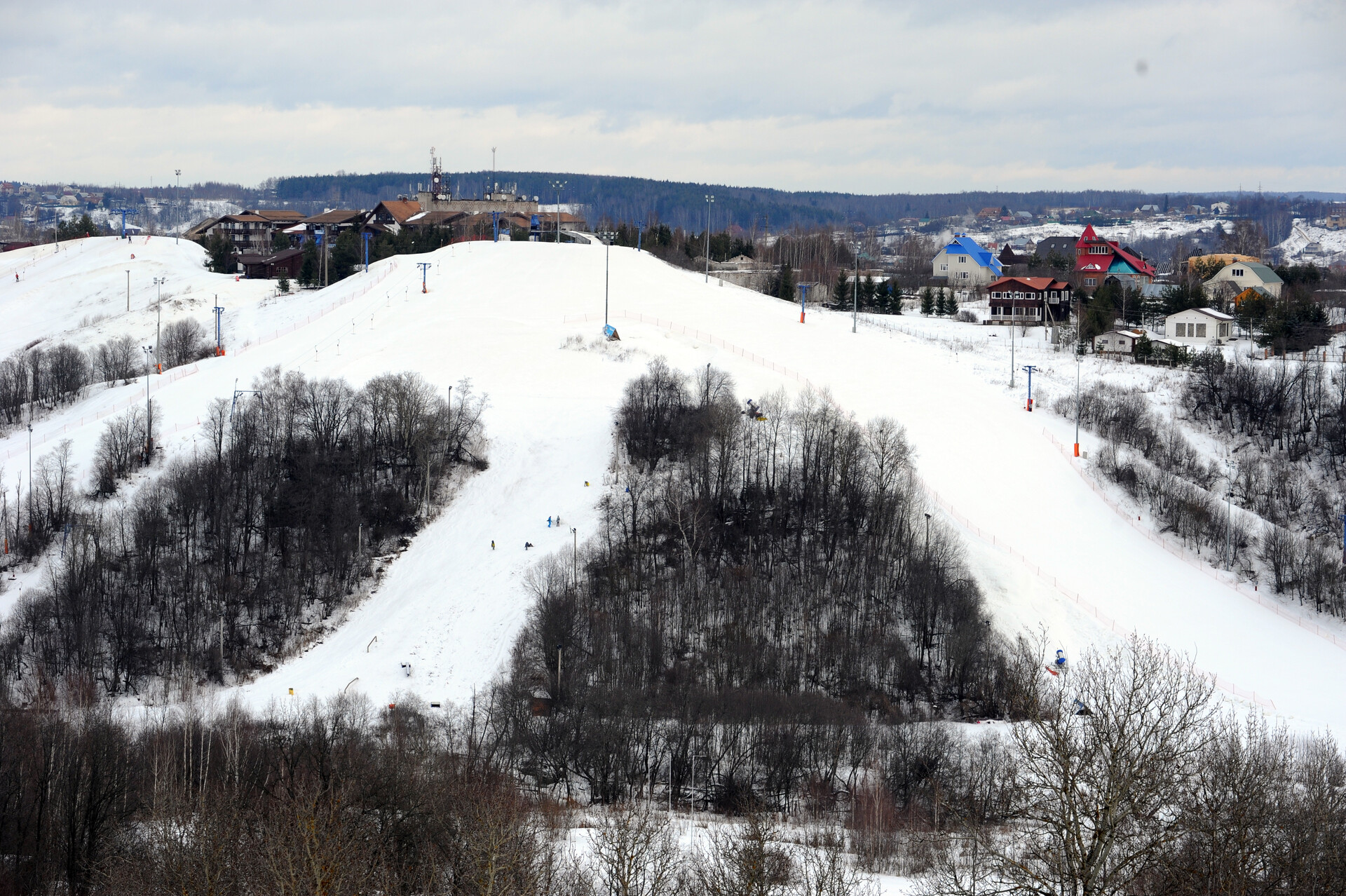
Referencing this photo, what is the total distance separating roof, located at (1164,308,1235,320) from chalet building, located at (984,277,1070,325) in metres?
7.98

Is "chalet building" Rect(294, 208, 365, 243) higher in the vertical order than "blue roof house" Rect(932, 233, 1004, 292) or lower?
higher

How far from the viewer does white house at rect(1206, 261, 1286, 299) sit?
94250 millimetres

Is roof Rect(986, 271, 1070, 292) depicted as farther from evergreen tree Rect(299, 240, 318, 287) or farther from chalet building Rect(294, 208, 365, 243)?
chalet building Rect(294, 208, 365, 243)

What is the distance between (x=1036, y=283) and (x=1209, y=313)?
42.1ft

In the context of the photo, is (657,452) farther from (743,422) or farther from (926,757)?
(926,757)

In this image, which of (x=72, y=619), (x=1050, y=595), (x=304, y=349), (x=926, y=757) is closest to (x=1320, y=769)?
(x=926, y=757)

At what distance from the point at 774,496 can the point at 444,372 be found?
20828 mm

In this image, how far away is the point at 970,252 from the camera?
11850cm

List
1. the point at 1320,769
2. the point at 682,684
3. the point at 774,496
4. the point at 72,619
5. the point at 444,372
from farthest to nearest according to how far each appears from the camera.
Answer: the point at 444,372, the point at 774,496, the point at 72,619, the point at 682,684, the point at 1320,769

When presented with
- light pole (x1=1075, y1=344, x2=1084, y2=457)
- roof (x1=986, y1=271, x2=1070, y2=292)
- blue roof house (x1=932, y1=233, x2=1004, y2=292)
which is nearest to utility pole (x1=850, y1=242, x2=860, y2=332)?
roof (x1=986, y1=271, x2=1070, y2=292)

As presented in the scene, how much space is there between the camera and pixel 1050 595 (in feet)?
153

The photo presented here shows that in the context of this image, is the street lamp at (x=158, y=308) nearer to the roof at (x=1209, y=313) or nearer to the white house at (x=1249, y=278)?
the roof at (x=1209, y=313)

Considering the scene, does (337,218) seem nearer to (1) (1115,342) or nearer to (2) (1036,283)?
(2) (1036,283)

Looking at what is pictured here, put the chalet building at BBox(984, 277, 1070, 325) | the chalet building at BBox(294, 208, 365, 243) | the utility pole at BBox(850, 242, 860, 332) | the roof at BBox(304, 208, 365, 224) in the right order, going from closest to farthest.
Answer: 1. the utility pole at BBox(850, 242, 860, 332)
2. the chalet building at BBox(984, 277, 1070, 325)
3. the chalet building at BBox(294, 208, 365, 243)
4. the roof at BBox(304, 208, 365, 224)
